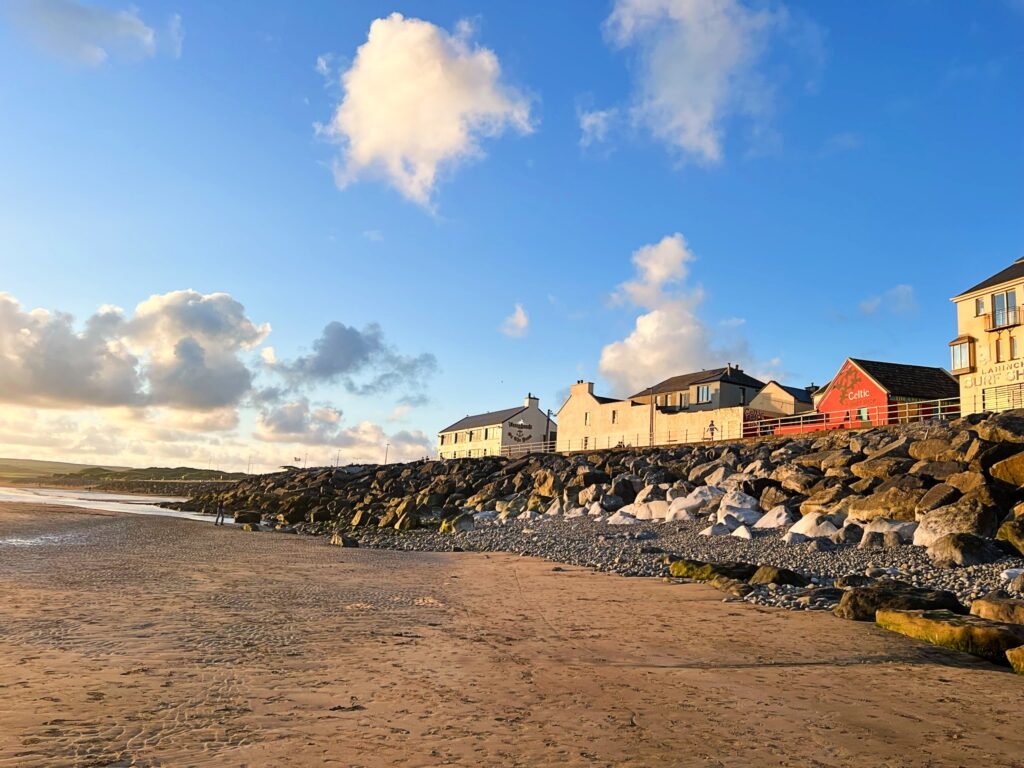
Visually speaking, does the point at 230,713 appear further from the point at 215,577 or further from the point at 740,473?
the point at 740,473

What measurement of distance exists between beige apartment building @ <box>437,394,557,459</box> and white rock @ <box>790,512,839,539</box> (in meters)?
53.9

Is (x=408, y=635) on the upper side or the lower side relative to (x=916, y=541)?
lower

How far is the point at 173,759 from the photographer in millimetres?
4695

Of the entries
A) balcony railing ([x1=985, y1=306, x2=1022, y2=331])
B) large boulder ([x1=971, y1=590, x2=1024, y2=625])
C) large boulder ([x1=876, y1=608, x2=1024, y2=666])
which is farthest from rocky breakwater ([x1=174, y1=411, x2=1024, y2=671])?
balcony railing ([x1=985, y1=306, x2=1022, y2=331])

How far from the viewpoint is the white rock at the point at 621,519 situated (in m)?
22.2

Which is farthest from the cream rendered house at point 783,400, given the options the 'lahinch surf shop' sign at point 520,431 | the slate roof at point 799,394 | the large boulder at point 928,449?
the large boulder at point 928,449

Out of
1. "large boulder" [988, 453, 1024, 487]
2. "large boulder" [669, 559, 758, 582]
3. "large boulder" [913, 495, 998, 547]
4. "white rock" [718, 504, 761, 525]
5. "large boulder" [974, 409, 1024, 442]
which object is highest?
"large boulder" [974, 409, 1024, 442]

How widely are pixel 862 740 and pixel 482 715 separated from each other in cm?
309

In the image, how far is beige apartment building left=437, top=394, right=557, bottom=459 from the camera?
75.8 m

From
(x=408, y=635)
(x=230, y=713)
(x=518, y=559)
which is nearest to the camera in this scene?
(x=230, y=713)

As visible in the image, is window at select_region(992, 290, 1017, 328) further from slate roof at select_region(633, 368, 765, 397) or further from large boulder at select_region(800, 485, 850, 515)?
large boulder at select_region(800, 485, 850, 515)

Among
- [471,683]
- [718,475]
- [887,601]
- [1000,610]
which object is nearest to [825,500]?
[718,475]

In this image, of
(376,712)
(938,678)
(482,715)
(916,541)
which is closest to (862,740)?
(938,678)

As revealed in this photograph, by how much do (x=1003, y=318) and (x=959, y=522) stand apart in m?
31.7
